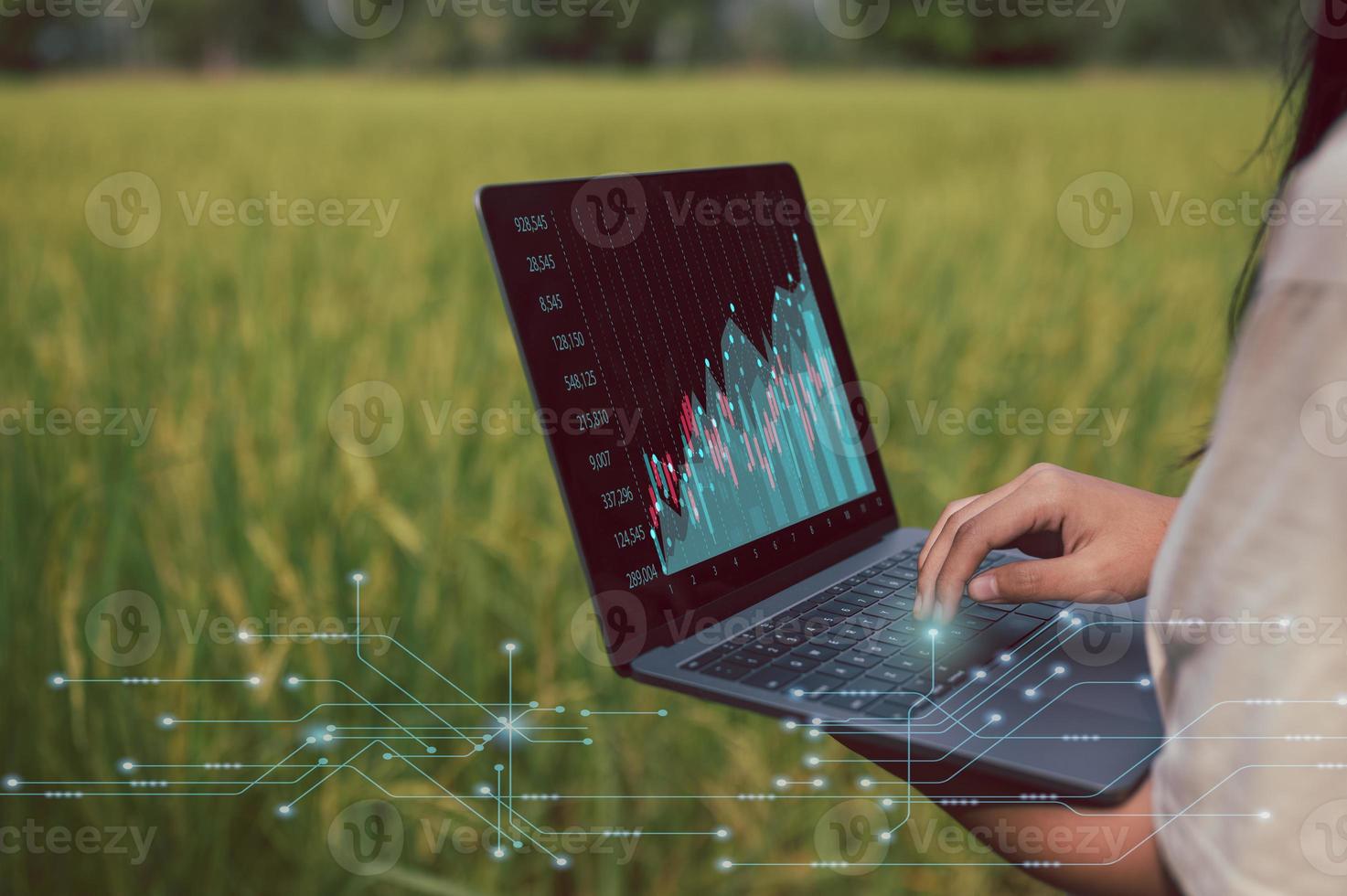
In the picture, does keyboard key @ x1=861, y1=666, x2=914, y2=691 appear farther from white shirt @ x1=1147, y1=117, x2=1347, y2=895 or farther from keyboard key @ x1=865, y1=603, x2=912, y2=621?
white shirt @ x1=1147, y1=117, x2=1347, y2=895

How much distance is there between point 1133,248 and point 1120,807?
2793 millimetres

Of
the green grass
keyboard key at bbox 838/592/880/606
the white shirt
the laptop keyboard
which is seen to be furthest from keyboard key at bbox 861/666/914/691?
the green grass

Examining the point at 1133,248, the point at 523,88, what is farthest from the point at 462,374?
the point at 523,88

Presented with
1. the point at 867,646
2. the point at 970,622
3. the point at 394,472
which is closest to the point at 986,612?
the point at 970,622

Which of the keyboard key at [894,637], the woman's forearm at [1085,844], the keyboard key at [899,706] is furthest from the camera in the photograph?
the keyboard key at [894,637]

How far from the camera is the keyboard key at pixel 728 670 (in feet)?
2.31

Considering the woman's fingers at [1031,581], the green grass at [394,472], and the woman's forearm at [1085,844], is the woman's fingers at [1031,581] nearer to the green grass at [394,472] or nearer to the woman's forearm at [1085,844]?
the woman's forearm at [1085,844]

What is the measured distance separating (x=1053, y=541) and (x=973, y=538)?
90 mm

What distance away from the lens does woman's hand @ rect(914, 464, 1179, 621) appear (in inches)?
27.7

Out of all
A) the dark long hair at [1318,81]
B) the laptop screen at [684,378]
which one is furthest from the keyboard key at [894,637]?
the dark long hair at [1318,81]

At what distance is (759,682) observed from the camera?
696mm

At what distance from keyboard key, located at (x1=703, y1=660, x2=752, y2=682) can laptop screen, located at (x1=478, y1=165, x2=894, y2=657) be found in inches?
2.2

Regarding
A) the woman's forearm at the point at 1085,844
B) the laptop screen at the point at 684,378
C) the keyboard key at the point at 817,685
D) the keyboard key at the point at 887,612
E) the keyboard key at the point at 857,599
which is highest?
the laptop screen at the point at 684,378

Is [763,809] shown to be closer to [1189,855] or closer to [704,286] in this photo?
[704,286]
